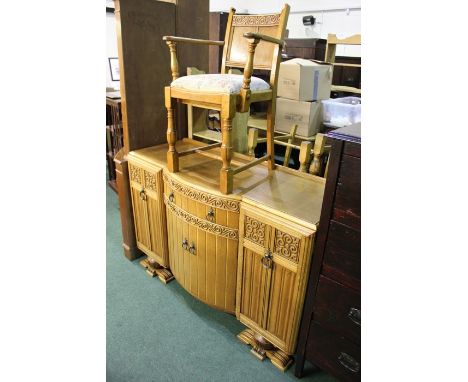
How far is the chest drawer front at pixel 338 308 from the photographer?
104 cm

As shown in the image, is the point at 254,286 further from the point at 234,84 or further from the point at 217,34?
the point at 217,34

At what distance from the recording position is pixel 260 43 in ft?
5.12

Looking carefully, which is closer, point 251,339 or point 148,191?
point 251,339

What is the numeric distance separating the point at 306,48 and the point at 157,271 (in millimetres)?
2411

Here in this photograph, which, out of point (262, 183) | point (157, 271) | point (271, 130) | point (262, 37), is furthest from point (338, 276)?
point (157, 271)

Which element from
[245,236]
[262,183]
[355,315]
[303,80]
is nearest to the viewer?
[355,315]

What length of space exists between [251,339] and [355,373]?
0.51m

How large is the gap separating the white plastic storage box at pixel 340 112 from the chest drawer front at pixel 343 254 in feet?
4.35

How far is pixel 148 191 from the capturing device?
1717mm

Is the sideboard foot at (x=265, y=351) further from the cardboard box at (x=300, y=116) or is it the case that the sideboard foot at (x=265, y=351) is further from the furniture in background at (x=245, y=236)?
the cardboard box at (x=300, y=116)

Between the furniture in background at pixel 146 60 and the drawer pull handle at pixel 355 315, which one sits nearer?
the drawer pull handle at pixel 355 315

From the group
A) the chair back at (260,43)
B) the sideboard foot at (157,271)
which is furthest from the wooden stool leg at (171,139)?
the sideboard foot at (157,271)

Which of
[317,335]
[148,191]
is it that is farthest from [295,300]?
[148,191]
